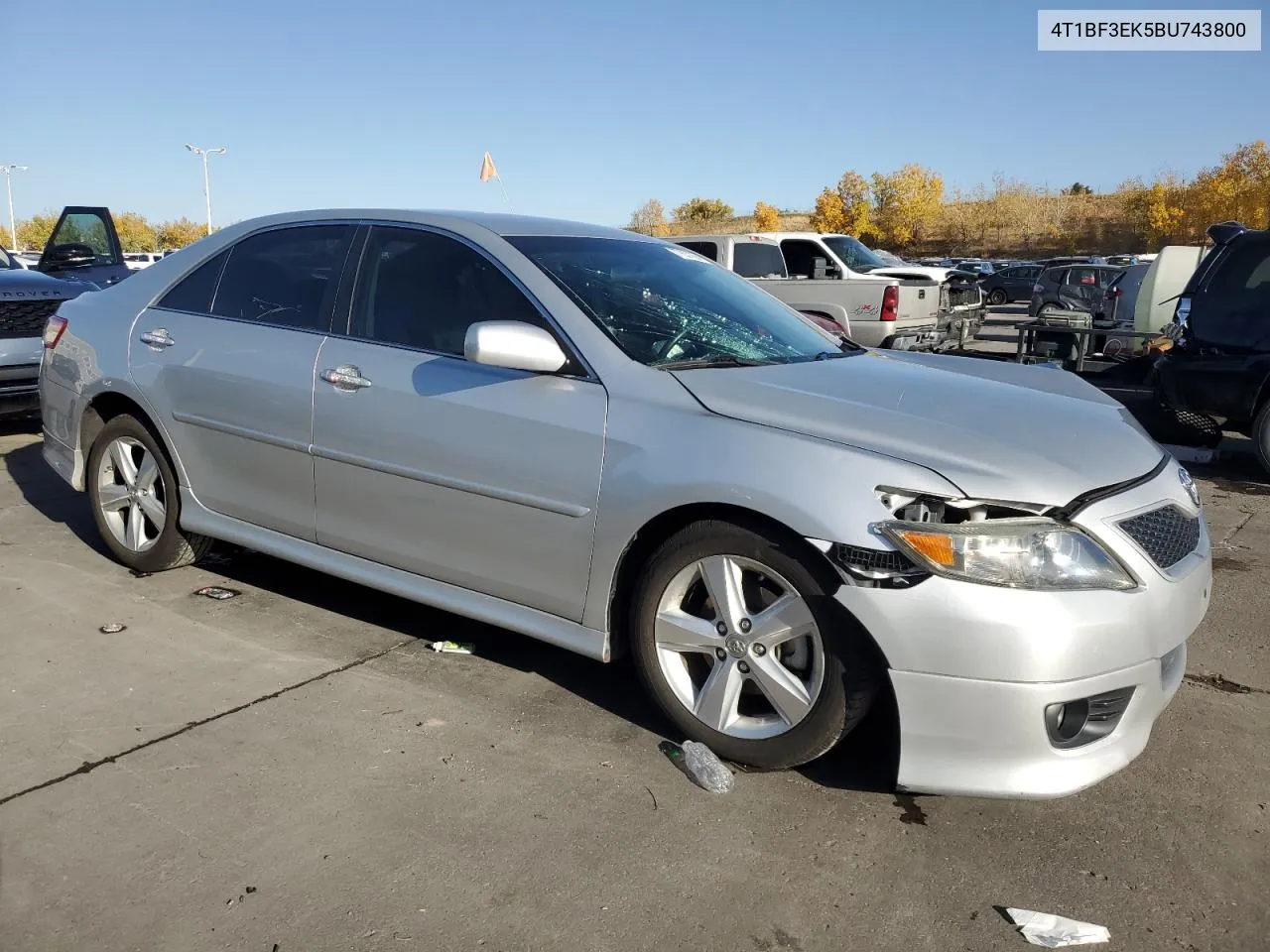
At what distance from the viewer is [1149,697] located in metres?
2.78

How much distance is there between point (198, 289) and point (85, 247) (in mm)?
7423

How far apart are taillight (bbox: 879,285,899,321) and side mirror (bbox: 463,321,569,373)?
10.3 meters

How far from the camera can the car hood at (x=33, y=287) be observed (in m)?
7.71

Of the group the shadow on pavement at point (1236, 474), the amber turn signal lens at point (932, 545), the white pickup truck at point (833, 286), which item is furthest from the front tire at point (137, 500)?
the white pickup truck at point (833, 286)

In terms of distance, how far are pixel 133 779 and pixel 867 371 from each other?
8.78 ft

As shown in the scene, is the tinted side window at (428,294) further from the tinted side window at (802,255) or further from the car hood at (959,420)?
the tinted side window at (802,255)

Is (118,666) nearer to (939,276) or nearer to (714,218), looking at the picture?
(939,276)

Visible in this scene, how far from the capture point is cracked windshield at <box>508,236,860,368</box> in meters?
3.48

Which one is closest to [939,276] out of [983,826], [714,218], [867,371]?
[867,371]

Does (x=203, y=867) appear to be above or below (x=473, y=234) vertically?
below

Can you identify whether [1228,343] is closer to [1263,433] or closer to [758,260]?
[1263,433]

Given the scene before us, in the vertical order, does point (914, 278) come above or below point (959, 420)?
above

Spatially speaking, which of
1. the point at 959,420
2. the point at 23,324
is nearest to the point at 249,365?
the point at 959,420

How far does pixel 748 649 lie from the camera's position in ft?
9.76
